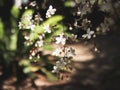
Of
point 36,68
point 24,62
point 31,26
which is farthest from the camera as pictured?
point 36,68

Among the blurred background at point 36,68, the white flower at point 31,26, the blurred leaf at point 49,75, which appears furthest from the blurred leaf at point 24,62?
the white flower at point 31,26

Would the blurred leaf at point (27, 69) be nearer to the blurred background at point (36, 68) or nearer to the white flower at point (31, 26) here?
the blurred background at point (36, 68)

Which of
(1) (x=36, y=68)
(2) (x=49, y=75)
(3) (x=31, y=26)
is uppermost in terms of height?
(1) (x=36, y=68)

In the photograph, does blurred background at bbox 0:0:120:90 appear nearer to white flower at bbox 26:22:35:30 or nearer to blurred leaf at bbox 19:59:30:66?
blurred leaf at bbox 19:59:30:66

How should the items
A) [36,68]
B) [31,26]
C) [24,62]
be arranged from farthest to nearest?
[36,68], [24,62], [31,26]

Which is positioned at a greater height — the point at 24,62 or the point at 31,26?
the point at 24,62

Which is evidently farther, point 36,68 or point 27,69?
point 36,68

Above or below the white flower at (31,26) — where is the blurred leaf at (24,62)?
above

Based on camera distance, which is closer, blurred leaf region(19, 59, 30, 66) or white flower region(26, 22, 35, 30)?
white flower region(26, 22, 35, 30)

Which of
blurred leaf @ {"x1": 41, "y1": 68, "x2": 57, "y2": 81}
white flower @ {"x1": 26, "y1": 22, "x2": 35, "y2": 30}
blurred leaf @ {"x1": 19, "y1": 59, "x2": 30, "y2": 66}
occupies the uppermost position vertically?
blurred leaf @ {"x1": 19, "y1": 59, "x2": 30, "y2": 66}

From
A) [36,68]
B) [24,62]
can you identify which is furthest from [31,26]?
[36,68]

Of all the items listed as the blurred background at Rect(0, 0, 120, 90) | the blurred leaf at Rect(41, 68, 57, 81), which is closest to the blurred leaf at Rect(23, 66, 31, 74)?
the blurred background at Rect(0, 0, 120, 90)

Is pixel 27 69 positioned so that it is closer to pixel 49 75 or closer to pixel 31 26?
pixel 49 75
